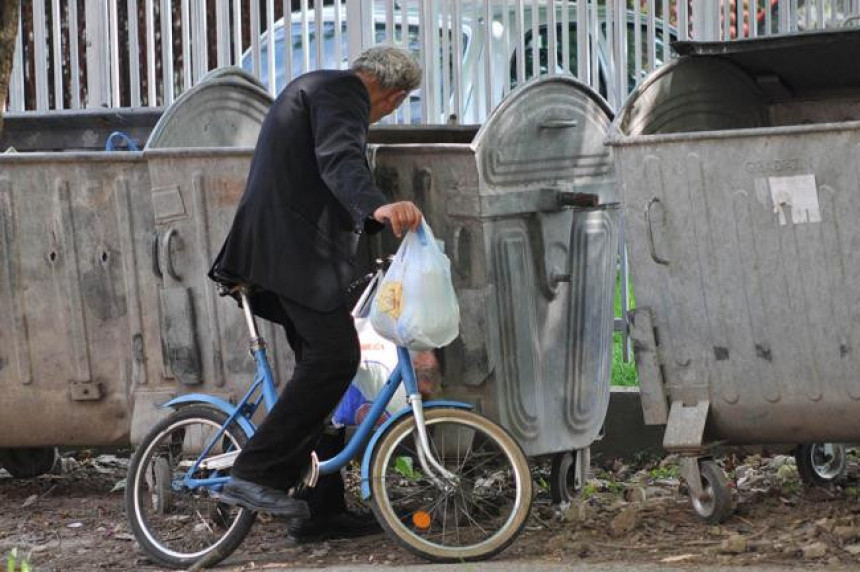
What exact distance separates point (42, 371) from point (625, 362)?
289 centimetres

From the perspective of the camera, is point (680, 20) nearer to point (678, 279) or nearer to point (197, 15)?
point (197, 15)

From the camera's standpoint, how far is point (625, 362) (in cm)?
850

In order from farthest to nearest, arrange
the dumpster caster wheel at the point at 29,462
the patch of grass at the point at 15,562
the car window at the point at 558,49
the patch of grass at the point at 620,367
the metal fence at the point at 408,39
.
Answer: the car window at the point at 558,49 < the metal fence at the point at 408,39 < the patch of grass at the point at 620,367 < the dumpster caster wheel at the point at 29,462 < the patch of grass at the point at 15,562

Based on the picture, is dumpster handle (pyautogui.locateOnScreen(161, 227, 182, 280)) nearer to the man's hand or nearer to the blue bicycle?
the blue bicycle

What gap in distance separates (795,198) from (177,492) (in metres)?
2.22

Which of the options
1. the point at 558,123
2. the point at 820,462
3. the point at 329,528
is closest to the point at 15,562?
the point at 329,528

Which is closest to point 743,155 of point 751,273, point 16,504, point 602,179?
point 751,273

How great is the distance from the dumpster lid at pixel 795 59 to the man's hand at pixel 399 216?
58.9 inches

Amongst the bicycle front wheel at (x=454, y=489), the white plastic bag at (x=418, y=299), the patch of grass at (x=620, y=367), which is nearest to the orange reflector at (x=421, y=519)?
the bicycle front wheel at (x=454, y=489)

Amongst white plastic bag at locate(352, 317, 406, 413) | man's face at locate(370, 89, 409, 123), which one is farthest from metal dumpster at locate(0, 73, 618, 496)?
man's face at locate(370, 89, 409, 123)

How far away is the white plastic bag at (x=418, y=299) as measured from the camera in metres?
5.51

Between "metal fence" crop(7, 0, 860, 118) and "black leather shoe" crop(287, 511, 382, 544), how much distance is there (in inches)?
132

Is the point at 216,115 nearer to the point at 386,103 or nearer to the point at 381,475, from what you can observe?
the point at 386,103

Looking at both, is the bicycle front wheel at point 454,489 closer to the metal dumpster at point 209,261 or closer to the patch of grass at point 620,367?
the metal dumpster at point 209,261
